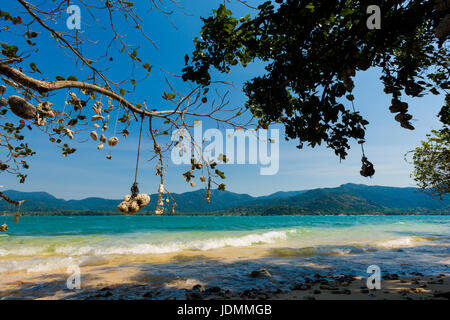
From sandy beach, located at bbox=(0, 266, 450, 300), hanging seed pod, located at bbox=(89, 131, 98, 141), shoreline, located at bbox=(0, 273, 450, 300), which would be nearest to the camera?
hanging seed pod, located at bbox=(89, 131, 98, 141)

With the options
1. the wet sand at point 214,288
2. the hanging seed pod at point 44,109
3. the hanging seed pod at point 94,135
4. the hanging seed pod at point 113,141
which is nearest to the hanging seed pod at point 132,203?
the hanging seed pod at point 113,141

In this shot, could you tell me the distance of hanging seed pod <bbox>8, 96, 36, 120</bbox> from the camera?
2.17m

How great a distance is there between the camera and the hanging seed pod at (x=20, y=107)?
217 cm

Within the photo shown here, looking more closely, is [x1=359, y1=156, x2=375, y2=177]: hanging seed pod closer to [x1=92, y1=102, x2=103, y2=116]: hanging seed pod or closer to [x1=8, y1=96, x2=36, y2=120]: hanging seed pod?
[x1=92, y1=102, x2=103, y2=116]: hanging seed pod

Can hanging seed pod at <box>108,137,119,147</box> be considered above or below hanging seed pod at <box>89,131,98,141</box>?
below

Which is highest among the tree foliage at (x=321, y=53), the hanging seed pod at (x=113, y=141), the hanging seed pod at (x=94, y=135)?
the tree foliage at (x=321, y=53)

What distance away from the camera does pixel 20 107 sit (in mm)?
2191

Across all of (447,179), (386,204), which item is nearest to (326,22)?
(447,179)

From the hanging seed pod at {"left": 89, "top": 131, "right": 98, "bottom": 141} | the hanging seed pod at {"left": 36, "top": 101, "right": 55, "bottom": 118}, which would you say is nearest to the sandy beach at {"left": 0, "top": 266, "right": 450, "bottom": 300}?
the hanging seed pod at {"left": 89, "top": 131, "right": 98, "bottom": 141}

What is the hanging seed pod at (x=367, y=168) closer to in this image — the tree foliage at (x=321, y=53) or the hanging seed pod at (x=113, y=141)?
the tree foliage at (x=321, y=53)
